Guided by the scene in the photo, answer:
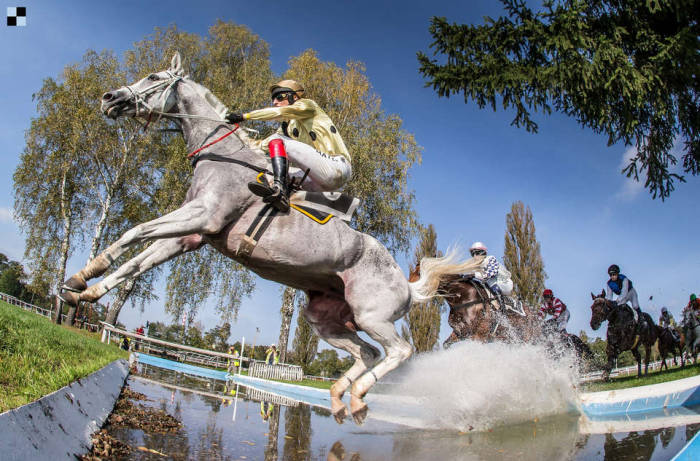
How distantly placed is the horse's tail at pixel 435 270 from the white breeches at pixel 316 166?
1500 millimetres

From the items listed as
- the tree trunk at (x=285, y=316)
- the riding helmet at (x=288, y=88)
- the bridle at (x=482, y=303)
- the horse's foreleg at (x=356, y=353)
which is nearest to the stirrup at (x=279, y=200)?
the riding helmet at (x=288, y=88)

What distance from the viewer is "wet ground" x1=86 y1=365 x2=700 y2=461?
2.76 metres

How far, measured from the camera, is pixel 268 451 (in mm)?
3023

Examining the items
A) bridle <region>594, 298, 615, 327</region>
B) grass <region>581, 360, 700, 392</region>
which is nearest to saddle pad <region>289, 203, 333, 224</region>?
grass <region>581, 360, 700, 392</region>

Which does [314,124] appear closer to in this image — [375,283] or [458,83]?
[375,283]

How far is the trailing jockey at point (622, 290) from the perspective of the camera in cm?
1073

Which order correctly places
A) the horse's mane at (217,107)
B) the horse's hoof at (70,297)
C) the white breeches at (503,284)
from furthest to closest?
the white breeches at (503,284) < the horse's mane at (217,107) < the horse's hoof at (70,297)

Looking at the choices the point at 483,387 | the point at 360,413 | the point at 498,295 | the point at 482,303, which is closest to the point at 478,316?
the point at 482,303

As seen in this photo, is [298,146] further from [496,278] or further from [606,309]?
[606,309]

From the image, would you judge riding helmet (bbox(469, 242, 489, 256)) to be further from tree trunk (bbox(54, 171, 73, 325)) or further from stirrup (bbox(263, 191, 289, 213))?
tree trunk (bbox(54, 171, 73, 325))

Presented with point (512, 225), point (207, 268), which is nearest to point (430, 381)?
point (207, 268)

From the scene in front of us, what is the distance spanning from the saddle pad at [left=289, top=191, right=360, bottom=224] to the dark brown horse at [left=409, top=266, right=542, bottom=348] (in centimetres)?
352

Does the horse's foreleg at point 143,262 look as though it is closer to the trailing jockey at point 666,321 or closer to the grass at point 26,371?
the grass at point 26,371

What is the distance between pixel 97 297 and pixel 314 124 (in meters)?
2.53
